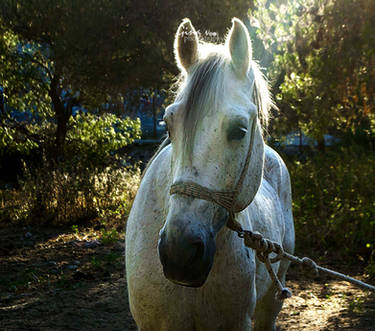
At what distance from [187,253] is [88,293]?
13.2ft

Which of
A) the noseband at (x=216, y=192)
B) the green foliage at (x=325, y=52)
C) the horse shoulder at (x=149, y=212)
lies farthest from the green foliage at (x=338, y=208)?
the noseband at (x=216, y=192)

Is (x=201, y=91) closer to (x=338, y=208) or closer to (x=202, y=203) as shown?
(x=202, y=203)

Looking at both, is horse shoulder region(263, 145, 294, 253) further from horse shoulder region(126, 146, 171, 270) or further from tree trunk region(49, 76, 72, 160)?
tree trunk region(49, 76, 72, 160)

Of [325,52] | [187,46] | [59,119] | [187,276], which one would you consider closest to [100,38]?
[59,119]

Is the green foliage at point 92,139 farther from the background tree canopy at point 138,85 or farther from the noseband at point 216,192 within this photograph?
the noseband at point 216,192

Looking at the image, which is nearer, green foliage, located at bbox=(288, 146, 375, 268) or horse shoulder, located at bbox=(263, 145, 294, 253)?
horse shoulder, located at bbox=(263, 145, 294, 253)

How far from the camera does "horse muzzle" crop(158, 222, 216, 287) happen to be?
1.51 metres

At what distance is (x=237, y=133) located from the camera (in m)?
1.69

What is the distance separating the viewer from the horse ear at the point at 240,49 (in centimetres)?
188

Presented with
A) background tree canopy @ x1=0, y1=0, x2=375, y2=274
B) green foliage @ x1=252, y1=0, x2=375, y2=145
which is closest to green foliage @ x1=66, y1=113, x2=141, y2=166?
background tree canopy @ x1=0, y1=0, x2=375, y2=274

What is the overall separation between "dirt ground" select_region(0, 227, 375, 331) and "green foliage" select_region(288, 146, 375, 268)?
58 cm

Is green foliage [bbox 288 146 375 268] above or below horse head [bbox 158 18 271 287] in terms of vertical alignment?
below

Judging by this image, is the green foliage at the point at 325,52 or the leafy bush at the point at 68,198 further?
the leafy bush at the point at 68,198

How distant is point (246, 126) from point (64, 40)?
302 inches
